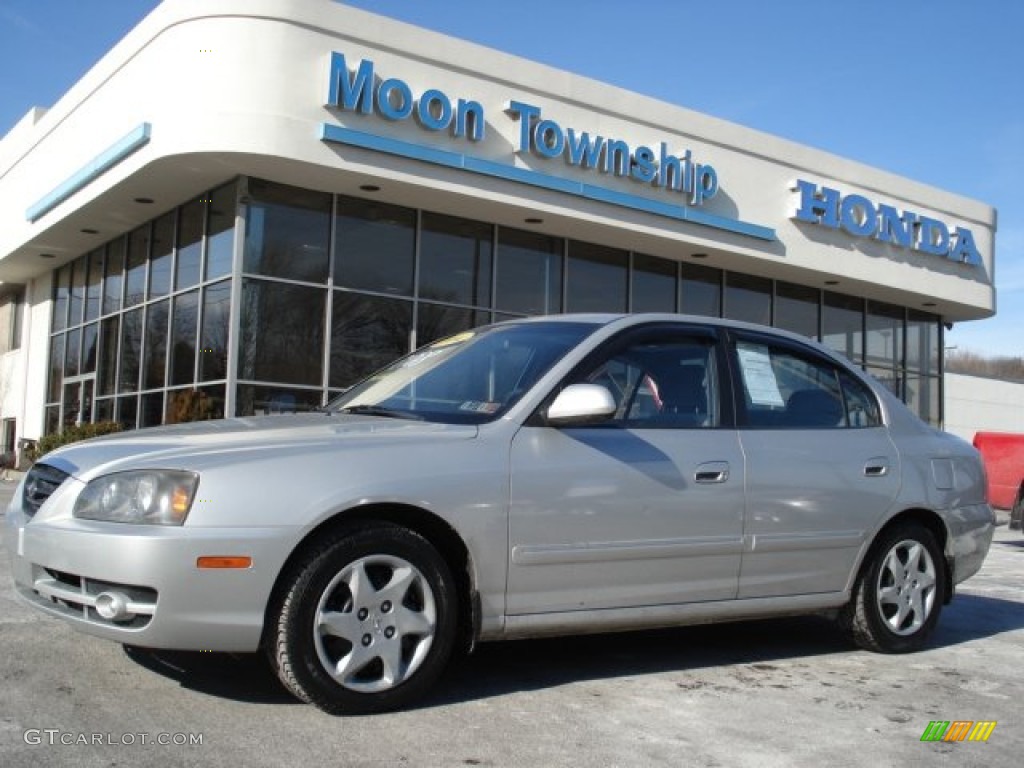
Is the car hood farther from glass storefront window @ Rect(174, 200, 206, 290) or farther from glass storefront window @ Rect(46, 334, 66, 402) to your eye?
glass storefront window @ Rect(46, 334, 66, 402)

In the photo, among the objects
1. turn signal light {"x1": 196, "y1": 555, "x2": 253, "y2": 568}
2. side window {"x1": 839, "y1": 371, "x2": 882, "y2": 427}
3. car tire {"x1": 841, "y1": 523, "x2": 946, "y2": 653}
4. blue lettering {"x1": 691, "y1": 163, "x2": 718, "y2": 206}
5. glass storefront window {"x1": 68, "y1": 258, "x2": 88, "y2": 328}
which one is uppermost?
blue lettering {"x1": 691, "y1": 163, "x2": 718, "y2": 206}

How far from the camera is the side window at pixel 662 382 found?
14.9 feet

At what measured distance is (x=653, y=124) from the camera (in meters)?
16.8

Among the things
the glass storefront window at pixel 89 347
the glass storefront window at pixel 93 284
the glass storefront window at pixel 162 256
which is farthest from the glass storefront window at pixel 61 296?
the glass storefront window at pixel 162 256

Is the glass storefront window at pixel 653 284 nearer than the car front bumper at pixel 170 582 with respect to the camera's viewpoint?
No

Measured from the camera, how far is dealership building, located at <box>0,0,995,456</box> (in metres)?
13.5

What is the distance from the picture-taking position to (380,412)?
4.50m

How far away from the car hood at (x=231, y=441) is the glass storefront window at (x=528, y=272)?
1243cm

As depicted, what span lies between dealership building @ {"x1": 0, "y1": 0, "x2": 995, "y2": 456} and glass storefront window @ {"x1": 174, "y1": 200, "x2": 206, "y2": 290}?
0.04m

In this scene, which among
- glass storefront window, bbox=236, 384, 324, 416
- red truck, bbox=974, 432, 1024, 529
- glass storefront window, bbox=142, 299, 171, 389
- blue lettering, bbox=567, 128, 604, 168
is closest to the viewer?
red truck, bbox=974, 432, 1024, 529

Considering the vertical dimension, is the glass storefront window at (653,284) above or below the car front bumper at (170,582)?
above

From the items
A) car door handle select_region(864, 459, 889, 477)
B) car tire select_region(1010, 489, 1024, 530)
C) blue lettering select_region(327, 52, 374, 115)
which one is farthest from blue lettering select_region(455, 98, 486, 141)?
car door handle select_region(864, 459, 889, 477)

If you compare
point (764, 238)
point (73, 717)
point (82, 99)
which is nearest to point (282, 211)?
point (82, 99)

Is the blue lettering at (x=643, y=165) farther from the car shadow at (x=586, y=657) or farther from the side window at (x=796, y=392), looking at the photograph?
the side window at (x=796, y=392)
